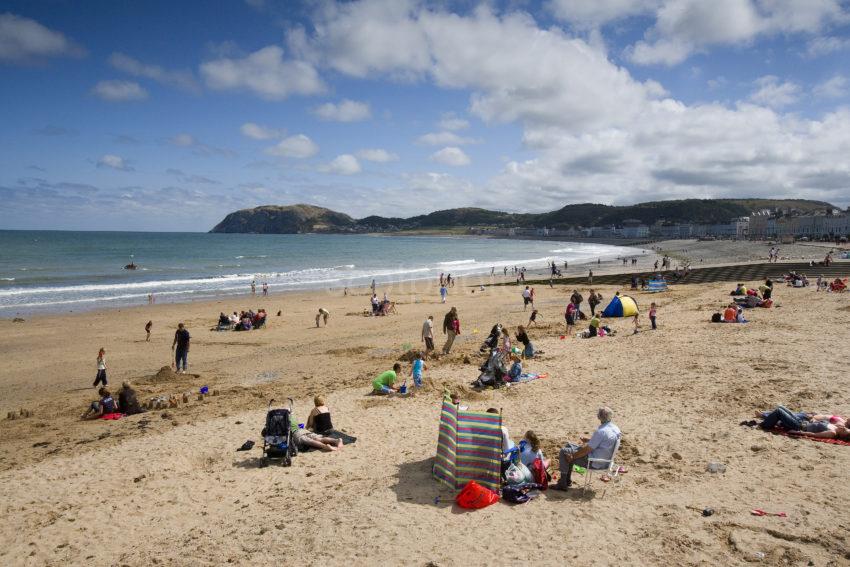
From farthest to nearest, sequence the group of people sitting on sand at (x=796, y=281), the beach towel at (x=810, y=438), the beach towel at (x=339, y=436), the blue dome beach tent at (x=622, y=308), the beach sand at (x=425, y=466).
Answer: the group of people sitting on sand at (x=796, y=281)
the blue dome beach tent at (x=622, y=308)
the beach towel at (x=339, y=436)
the beach towel at (x=810, y=438)
the beach sand at (x=425, y=466)

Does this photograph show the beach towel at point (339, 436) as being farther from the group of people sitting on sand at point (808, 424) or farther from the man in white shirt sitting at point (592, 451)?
the group of people sitting on sand at point (808, 424)

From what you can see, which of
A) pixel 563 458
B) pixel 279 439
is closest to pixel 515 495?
pixel 563 458

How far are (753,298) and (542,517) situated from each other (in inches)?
686

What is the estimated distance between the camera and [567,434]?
828 centimetres

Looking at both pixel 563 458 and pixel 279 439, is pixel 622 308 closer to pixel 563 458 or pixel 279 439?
pixel 563 458

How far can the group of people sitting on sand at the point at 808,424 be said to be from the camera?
7348mm

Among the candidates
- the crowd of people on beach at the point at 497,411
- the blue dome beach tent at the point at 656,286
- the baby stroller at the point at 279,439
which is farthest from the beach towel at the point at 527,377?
the blue dome beach tent at the point at 656,286

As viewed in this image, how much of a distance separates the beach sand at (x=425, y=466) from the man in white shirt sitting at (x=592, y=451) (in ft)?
0.82

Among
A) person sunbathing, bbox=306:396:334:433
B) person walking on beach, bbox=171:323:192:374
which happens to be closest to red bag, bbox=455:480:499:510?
person sunbathing, bbox=306:396:334:433

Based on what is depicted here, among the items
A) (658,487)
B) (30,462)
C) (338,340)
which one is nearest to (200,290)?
(338,340)

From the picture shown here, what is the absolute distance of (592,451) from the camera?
6535 millimetres

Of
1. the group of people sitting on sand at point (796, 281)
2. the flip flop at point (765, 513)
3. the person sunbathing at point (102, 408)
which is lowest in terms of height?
the person sunbathing at point (102, 408)

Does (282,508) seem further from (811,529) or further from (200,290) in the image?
(200,290)

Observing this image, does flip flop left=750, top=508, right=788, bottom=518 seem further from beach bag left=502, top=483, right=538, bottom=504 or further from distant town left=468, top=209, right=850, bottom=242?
distant town left=468, top=209, right=850, bottom=242
